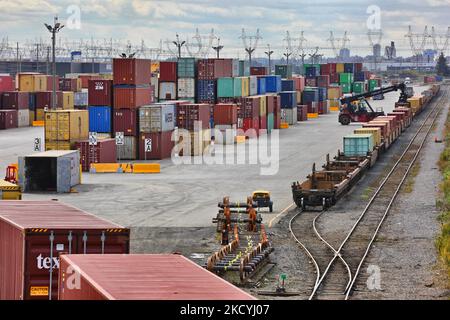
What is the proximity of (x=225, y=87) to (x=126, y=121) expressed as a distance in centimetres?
2277

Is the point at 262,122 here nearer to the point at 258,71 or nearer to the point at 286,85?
the point at 286,85

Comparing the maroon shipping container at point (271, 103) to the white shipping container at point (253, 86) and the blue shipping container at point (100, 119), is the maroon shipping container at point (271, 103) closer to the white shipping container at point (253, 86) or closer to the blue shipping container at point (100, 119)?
the white shipping container at point (253, 86)

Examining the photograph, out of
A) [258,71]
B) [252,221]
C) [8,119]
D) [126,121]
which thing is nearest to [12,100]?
[8,119]

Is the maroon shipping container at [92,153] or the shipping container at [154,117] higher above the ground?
the shipping container at [154,117]

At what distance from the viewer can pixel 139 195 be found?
2042 inches

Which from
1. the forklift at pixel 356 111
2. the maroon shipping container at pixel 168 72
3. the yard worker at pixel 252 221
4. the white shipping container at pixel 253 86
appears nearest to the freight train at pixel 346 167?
the yard worker at pixel 252 221

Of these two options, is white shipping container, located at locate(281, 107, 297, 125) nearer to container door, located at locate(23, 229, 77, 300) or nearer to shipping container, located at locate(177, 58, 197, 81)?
shipping container, located at locate(177, 58, 197, 81)

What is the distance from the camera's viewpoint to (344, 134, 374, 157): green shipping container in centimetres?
6412

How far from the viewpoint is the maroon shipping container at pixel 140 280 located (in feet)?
51.8

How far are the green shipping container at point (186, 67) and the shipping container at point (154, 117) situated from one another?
16.6 m

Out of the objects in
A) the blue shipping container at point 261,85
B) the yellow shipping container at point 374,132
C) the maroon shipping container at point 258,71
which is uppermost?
the maroon shipping container at point 258,71

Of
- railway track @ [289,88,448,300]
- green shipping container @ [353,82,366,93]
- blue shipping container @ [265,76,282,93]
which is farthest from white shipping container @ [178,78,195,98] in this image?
green shipping container @ [353,82,366,93]
